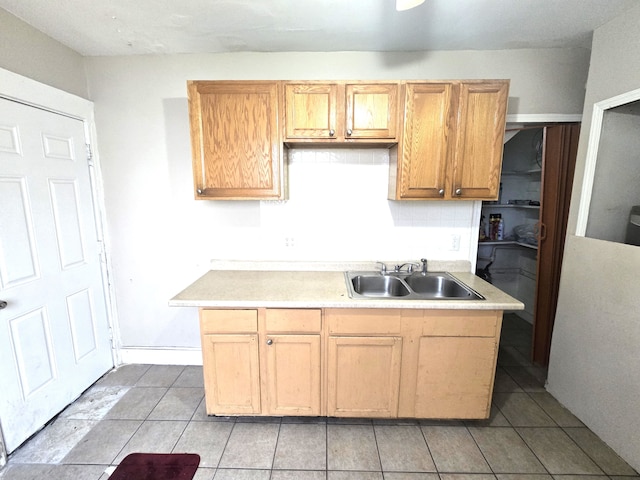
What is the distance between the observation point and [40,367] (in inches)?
71.1

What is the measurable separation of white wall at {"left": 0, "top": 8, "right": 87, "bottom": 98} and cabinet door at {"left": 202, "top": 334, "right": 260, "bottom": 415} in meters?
1.97

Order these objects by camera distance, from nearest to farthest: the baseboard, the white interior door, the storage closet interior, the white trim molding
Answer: the white interior door < the white trim molding < the baseboard < the storage closet interior

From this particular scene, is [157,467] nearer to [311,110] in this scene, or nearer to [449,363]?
[449,363]

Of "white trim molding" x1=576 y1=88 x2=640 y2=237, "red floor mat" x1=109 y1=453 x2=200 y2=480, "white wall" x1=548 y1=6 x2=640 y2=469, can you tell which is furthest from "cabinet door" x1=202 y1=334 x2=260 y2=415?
"white trim molding" x1=576 y1=88 x2=640 y2=237

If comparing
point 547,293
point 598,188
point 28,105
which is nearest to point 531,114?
point 598,188

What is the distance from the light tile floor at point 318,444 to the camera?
1530 millimetres

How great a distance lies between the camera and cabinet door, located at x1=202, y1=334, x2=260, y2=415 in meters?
1.72

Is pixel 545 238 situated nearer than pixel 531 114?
No

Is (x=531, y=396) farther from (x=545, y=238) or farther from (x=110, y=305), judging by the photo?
(x=110, y=305)

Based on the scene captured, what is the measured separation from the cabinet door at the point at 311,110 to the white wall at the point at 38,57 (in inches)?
62.6

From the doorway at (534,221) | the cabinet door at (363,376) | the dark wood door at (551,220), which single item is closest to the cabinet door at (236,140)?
the cabinet door at (363,376)

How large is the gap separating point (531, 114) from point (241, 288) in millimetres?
2456

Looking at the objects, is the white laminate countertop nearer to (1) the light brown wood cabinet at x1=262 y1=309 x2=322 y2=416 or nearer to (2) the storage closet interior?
(1) the light brown wood cabinet at x1=262 y1=309 x2=322 y2=416

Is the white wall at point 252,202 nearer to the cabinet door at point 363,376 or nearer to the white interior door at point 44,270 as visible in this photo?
the white interior door at point 44,270
